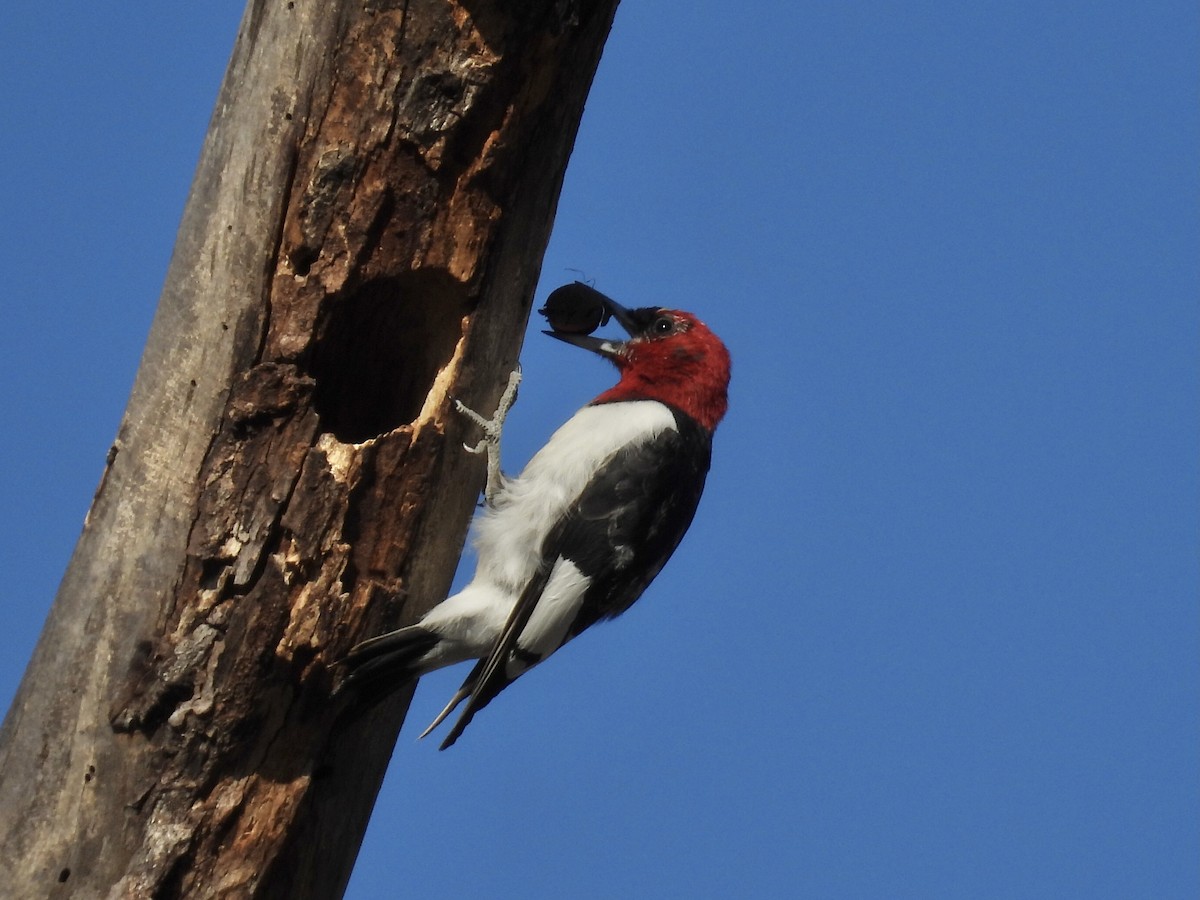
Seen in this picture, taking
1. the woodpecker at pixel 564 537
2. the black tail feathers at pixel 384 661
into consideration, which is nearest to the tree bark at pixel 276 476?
the black tail feathers at pixel 384 661

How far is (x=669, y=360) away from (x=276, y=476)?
1920 millimetres

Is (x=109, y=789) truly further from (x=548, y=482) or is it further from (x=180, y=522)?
(x=548, y=482)

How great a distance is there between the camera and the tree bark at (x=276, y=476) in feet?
9.77

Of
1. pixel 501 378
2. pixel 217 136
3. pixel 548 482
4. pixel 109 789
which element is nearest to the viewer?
pixel 109 789

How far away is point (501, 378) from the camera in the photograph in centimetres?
359

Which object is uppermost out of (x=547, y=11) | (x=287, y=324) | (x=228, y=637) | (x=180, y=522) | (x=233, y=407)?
(x=547, y=11)

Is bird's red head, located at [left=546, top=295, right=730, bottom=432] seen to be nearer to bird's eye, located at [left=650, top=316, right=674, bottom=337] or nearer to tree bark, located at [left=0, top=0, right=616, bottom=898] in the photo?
bird's eye, located at [left=650, top=316, right=674, bottom=337]

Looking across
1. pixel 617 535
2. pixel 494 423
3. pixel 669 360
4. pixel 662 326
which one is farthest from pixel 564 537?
pixel 662 326

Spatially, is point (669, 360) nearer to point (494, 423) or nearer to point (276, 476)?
point (494, 423)

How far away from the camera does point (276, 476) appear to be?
10.1ft

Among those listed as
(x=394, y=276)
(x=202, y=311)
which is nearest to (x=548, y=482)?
(x=394, y=276)

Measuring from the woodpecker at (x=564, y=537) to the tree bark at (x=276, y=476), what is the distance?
0.75 ft

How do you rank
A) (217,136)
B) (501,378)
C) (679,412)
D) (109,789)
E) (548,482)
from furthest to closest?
(679,412)
(548,482)
(501,378)
(217,136)
(109,789)

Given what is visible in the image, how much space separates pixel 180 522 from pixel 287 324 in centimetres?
52
